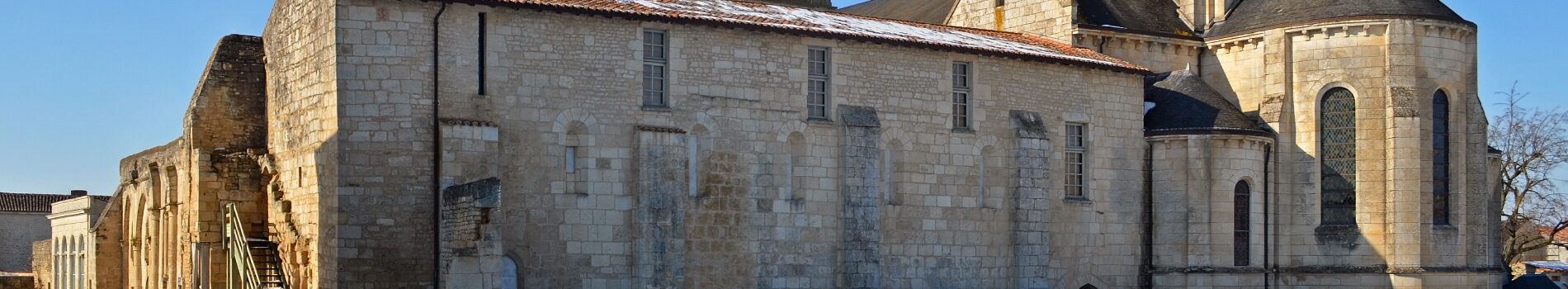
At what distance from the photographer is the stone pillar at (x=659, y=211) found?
31.0m

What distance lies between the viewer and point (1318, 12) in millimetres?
39156

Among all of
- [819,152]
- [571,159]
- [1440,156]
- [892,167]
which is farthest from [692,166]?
[1440,156]

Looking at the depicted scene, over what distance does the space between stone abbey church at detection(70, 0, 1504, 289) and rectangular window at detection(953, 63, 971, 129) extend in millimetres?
69

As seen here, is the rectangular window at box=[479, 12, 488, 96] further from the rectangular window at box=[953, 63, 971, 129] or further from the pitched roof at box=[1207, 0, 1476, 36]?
the pitched roof at box=[1207, 0, 1476, 36]

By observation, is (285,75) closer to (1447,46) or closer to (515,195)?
(515,195)

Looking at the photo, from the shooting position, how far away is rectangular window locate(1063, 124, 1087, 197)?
3769 cm

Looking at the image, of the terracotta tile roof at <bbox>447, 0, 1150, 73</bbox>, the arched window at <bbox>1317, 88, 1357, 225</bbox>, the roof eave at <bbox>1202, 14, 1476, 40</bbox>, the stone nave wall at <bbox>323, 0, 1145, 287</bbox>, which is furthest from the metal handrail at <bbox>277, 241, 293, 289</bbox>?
the arched window at <bbox>1317, 88, 1357, 225</bbox>

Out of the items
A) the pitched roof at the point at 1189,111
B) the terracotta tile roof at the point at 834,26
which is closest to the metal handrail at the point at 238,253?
the terracotta tile roof at the point at 834,26

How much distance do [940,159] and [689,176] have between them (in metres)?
5.53

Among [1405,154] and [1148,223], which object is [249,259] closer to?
[1148,223]

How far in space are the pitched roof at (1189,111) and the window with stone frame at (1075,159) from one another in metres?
1.64

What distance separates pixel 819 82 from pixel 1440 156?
13.4m

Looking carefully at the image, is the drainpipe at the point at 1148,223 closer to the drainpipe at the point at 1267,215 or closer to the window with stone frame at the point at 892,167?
the drainpipe at the point at 1267,215

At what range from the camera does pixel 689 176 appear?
105 ft
